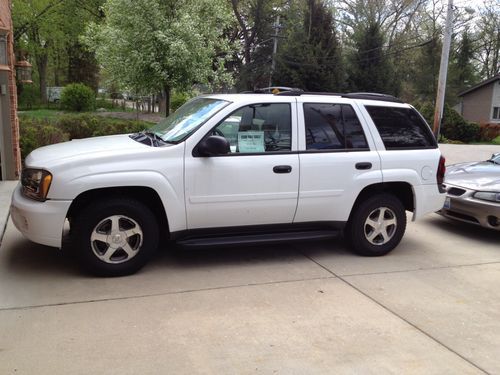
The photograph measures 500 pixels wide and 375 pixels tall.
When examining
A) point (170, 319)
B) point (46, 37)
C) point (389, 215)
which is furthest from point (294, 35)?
point (170, 319)

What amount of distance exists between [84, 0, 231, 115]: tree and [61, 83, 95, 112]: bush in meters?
17.5

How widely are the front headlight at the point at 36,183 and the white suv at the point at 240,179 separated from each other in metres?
0.01

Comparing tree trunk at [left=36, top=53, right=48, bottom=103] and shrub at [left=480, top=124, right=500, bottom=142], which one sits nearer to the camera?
shrub at [left=480, top=124, right=500, bottom=142]

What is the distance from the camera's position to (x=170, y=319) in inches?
157

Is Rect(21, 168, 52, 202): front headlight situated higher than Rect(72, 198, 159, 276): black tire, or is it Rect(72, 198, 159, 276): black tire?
Rect(21, 168, 52, 202): front headlight

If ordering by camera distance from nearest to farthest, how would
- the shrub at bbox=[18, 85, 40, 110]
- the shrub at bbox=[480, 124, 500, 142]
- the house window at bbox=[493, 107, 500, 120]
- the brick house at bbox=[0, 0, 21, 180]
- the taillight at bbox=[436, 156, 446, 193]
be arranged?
the taillight at bbox=[436, 156, 446, 193], the brick house at bbox=[0, 0, 21, 180], the shrub at bbox=[480, 124, 500, 142], the shrub at bbox=[18, 85, 40, 110], the house window at bbox=[493, 107, 500, 120]

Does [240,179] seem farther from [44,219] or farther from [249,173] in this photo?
[44,219]

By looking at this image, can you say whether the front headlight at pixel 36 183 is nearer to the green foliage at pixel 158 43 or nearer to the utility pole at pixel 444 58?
the green foliage at pixel 158 43

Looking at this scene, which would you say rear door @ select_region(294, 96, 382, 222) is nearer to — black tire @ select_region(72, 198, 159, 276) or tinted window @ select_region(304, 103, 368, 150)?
tinted window @ select_region(304, 103, 368, 150)

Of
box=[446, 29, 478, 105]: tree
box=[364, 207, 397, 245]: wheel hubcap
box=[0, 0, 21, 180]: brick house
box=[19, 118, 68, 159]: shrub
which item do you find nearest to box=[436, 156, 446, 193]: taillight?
box=[364, 207, 397, 245]: wheel hubcap

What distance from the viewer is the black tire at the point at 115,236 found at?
4.61m

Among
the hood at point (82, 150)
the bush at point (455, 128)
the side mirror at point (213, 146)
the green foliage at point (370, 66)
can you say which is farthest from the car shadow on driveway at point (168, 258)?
the green foliage at point (370, 66)

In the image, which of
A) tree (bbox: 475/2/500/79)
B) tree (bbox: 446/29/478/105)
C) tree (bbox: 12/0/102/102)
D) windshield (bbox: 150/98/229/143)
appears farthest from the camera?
tree (bbox: 475/2/500/79)

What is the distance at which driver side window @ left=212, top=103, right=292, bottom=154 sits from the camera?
511cm
